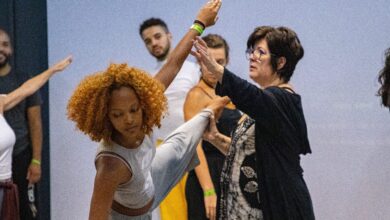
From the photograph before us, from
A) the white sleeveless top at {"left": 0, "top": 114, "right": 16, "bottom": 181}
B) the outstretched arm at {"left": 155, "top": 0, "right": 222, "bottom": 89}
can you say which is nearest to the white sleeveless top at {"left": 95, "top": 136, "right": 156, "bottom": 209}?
the outstretched arm at {"left": 155, "top": 0, "right": 222, "bottom": 89}

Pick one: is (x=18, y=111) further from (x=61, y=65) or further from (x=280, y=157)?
(x=280, y=157)

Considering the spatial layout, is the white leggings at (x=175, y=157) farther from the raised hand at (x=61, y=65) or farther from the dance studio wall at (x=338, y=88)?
the raised hand at (x=61, y=65)

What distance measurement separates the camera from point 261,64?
100 inches

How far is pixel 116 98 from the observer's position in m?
2.12

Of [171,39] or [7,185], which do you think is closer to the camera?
[7,185]

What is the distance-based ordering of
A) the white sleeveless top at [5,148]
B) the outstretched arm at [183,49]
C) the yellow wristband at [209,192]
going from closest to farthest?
the outstretched arm at [183,49], the yellow wristband at [209,192], the white sleeveless top at [5,148]

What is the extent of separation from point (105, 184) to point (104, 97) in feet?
0.89

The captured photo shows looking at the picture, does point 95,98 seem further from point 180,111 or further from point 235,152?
point 180,111

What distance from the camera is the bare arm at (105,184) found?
78.3 inches

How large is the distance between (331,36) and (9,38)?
75.6 inches

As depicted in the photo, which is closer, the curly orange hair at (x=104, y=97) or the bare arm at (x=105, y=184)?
the bare arm at (x=105, y=184)

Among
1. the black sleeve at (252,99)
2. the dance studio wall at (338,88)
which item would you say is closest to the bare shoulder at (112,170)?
the black sleeve at (252,99)

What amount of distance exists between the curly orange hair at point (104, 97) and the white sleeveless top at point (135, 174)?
55 millimetres

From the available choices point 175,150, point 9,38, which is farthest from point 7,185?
point 175,150
